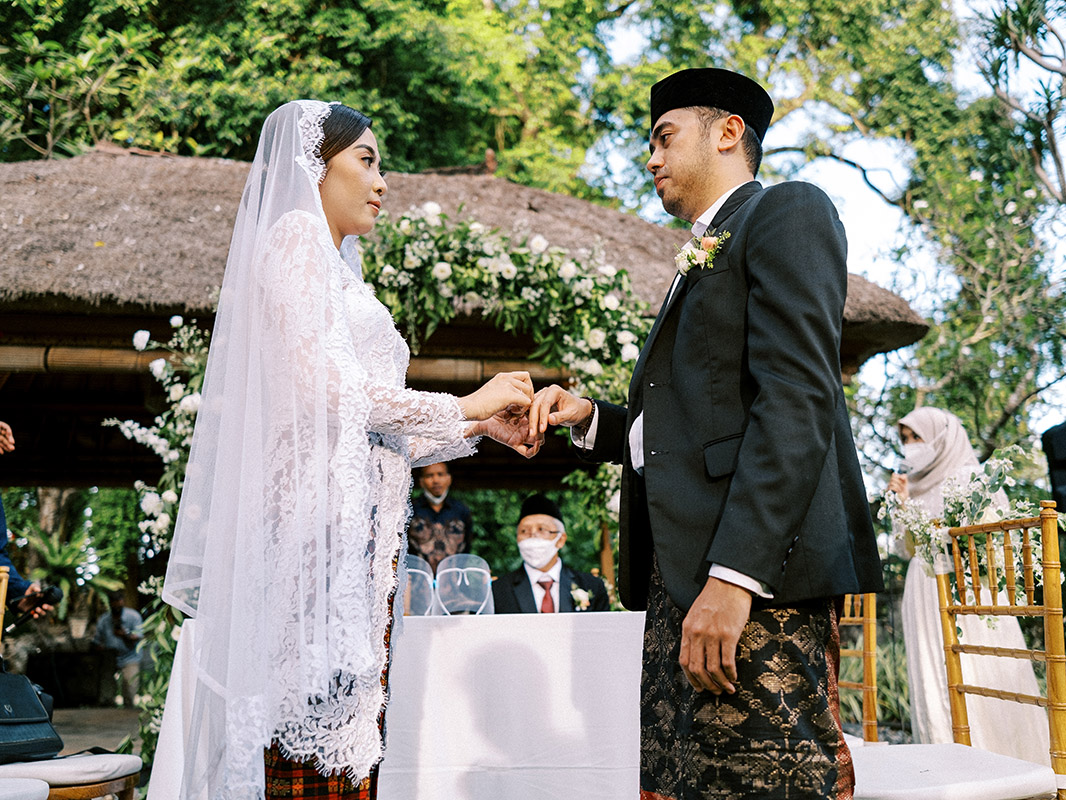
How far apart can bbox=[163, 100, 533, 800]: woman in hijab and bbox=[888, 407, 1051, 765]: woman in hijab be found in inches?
157

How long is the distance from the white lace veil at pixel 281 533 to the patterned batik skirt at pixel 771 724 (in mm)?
753

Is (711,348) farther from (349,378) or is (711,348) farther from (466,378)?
(466,378)

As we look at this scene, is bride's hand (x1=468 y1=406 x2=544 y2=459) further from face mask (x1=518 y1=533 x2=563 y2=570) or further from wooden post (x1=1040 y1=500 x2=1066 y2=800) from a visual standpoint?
face mask (x1=518 y1=533 x2=563 y2=570)

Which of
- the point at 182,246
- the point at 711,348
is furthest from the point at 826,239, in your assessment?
the point at 182,246

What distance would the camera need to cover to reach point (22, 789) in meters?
3.05

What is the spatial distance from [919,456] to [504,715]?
4838mm

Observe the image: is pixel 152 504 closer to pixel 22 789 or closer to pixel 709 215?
pixel 22 789

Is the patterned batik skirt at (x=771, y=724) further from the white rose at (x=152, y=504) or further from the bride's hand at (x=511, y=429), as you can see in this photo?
the white rose at (x=152, y=504)

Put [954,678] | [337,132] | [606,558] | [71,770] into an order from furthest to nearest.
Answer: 1. [606,558]
2. [71,770]
3. [954,678]
4. [337,132]

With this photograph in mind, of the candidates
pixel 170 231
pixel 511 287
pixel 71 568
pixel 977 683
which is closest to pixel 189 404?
pixel 511 287

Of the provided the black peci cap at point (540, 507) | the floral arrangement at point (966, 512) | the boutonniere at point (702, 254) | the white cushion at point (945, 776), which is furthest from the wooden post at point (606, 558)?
the boutonniere at point (702, 254)

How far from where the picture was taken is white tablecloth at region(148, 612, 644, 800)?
10.5ft

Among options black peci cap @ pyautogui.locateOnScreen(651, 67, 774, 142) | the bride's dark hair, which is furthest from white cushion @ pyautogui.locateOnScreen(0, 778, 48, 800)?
black peci cap @ pyautogui.locateOnScreen(651, 67, 774, 142)

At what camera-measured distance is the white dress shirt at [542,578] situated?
18.6 feet
